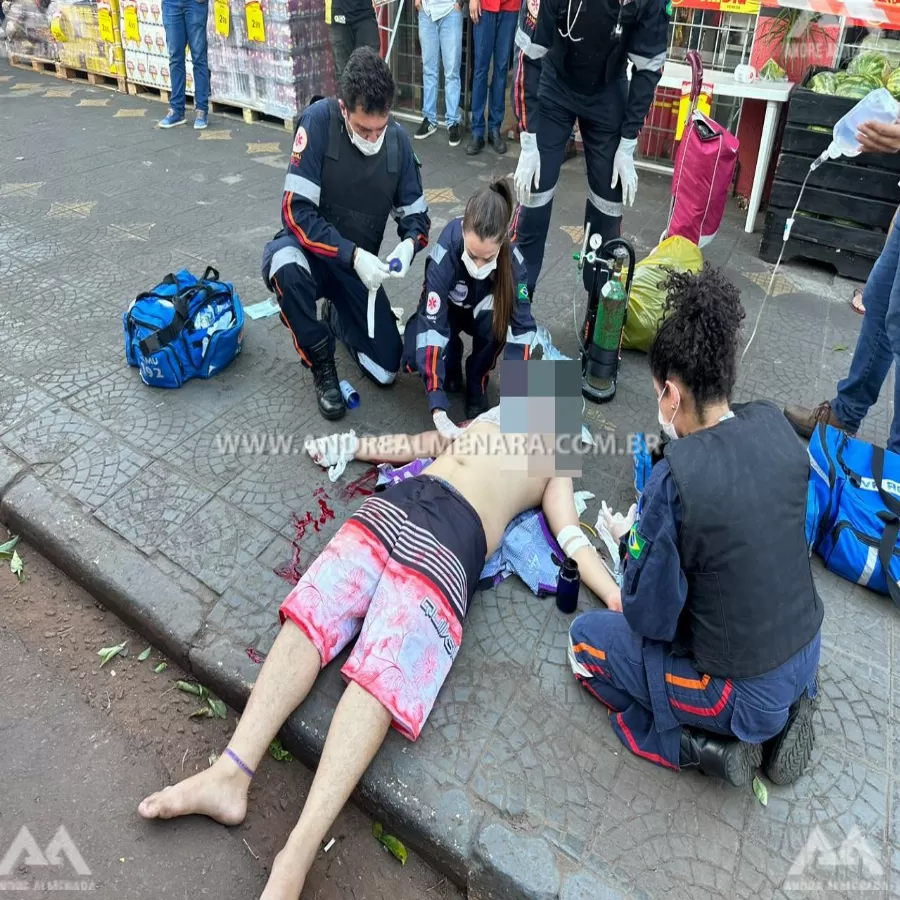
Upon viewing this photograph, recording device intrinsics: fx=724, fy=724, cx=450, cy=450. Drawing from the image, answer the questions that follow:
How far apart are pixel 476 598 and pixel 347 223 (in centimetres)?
201

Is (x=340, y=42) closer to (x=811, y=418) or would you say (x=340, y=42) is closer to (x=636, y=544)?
(x=811, y=418)

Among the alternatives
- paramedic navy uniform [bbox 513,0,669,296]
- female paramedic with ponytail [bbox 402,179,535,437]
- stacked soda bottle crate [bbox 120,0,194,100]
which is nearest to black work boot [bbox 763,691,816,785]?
female paramedic with ponytail [bbox 402,179,535,437]

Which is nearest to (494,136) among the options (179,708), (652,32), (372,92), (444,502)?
(652,32)

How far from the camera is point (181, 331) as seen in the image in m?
3.65

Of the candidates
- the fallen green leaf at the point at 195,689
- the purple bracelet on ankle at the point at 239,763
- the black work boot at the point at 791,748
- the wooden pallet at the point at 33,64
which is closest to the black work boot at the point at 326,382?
the fallen green leaf at the point at 195,689

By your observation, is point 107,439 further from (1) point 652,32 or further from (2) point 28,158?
(2) point 28,158

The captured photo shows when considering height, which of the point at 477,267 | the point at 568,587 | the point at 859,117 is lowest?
the point at 568,587

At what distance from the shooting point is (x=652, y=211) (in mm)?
6039

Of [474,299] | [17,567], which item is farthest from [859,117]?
[17,567]

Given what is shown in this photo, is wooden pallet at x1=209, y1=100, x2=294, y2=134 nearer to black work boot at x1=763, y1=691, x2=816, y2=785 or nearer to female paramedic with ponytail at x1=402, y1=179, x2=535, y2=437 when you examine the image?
female paramedic with ponytail at x1=402, y1=179, x2=535, y2=437

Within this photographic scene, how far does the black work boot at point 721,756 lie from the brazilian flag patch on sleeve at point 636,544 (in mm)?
593

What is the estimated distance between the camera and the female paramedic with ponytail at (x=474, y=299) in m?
3.10

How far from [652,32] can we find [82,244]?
3.98m

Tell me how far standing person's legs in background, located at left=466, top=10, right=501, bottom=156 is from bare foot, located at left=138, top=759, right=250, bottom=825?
6360 mm
